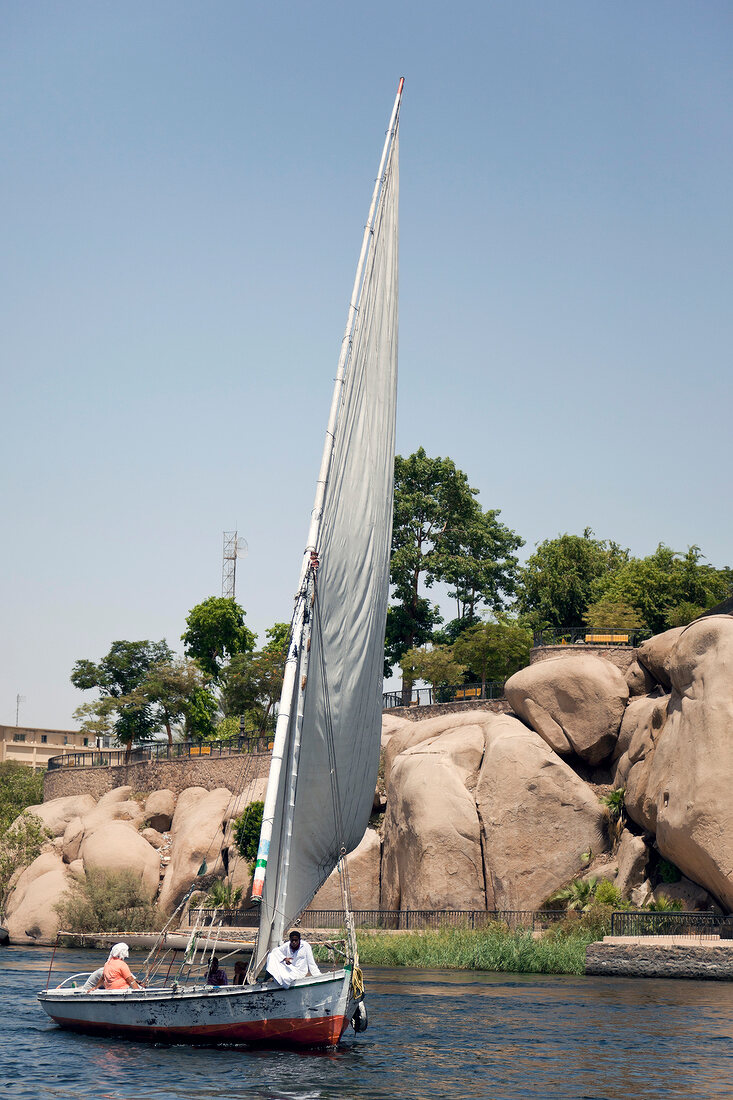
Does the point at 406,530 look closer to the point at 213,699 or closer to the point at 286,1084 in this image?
the point at 213,699

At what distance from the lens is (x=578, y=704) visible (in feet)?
145

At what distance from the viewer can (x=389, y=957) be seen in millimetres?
35969

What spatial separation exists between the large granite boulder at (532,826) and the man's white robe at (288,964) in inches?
879

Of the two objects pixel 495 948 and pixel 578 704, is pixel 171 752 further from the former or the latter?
pixel 495 948

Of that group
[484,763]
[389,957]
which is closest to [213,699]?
[484,763]

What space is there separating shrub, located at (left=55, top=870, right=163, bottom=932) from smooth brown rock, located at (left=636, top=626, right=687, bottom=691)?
928 inches

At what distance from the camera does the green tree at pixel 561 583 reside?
67.8 metres

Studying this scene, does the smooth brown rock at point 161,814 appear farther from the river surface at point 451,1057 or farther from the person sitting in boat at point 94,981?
the person sitting in boat at point 94,981

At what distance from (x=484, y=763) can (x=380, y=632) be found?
68.5ft

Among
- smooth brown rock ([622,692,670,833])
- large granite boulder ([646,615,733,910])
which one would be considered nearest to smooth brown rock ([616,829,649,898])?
smooth brown rock ([622,692,670,833])

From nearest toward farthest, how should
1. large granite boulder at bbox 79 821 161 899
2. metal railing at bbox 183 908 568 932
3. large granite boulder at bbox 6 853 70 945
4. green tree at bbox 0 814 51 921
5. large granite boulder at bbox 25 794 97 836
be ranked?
metal railing at bbox 183 908 568 932 < large granite boulder at bbox 6 853 70 945 < large granite boulder at bbox 79 821 161 899 < green tree at bbox 0 814 51 921 < large granite boulder at bbox 25 794 97 836

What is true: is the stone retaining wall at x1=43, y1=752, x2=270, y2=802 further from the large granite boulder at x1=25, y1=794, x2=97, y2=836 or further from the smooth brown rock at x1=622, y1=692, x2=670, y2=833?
the smooth brown rock at x1=622, y1=692, x2=670, y2=833

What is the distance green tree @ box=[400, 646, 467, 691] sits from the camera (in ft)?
189

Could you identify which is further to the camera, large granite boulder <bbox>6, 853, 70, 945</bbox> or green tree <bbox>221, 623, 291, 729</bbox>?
green tree <bbox>221, 623, 291, 729</bbox>
